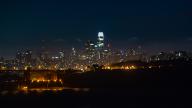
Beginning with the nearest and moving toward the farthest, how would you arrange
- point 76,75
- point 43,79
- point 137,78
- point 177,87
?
point 177,87
point 137,78
point 43,79
point 76,75

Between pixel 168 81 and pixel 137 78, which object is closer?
Result: pixel 168 81

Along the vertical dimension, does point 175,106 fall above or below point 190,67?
below

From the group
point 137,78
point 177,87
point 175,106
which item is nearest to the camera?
point 175,106

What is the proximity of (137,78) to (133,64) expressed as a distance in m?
32.1

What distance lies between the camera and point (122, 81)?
406 ft

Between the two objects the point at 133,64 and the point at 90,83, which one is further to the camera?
the point at 133,64

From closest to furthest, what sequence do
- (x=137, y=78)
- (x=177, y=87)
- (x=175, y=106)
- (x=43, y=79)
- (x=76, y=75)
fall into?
1. (x=175, y=106)
2. (x=177, y=87)
3. (x=137, y=78)
4. (x=43, y=79)
5. (x=76, y=75)

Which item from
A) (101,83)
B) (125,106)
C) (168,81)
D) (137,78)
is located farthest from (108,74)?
(125,106)

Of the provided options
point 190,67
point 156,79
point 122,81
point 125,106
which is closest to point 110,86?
point 122,81

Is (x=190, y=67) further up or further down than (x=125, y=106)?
further up

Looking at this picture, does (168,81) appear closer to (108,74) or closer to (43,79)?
(108,74)

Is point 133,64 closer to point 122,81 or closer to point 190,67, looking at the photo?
point 122,81

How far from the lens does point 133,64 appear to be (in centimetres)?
15262

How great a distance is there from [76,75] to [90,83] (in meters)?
16.8
